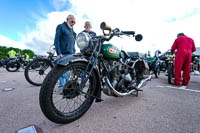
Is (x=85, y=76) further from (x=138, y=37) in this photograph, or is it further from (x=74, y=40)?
(x=74, y=40)

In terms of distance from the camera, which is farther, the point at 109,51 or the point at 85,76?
the point at 109,51

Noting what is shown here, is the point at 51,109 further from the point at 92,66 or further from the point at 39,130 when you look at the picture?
the point at 92,66

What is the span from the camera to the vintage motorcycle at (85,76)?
3.43 feet

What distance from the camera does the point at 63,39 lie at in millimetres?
2324

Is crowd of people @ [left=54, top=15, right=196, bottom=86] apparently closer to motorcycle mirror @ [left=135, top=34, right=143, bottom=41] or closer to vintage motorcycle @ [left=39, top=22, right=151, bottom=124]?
vintage motorcycle @ [left=39, top=22, right=151, bottom=124]

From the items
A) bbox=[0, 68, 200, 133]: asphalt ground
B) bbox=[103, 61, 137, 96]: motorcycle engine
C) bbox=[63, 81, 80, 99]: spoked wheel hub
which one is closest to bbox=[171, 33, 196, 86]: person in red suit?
bbox=[0, 68, 200, 133]: asphalt ground

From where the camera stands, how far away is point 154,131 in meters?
1.06

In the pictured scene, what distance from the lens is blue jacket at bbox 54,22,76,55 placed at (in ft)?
7.26

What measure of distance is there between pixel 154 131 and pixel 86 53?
45.3 inches

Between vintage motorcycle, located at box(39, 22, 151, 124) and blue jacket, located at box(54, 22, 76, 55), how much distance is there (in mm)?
1017

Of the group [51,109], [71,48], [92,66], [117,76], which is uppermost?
[71,48]

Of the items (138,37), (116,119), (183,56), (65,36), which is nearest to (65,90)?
(116,119)

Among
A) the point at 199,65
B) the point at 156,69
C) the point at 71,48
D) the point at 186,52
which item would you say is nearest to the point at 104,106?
the point at 71,48

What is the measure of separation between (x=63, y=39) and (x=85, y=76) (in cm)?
136
